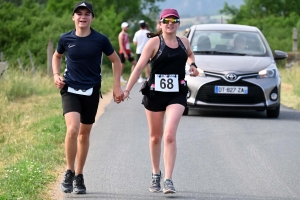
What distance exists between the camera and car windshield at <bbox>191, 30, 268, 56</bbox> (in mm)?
15102

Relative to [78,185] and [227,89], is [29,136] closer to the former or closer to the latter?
[227,89]

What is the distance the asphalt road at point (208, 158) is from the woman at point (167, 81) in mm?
554

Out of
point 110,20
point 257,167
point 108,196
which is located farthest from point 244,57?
point 110,20

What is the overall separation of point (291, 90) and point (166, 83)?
14.7m

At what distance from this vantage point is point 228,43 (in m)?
15.4

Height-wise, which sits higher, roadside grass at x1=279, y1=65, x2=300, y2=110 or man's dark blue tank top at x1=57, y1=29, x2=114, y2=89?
man's dark blue tank top at x1=57, y1=29, x2=114, y2=89

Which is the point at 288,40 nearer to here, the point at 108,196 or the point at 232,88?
the point at 232,88

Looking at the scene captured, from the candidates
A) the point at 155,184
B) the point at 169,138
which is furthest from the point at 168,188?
the point at 169,138

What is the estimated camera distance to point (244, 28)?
15836mm

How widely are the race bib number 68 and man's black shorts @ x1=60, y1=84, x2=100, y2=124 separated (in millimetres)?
557

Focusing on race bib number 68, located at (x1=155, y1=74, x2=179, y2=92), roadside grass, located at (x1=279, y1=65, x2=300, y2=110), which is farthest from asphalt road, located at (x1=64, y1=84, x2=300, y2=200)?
roadside grass, located at (x1=279, y1=65, x2=300, y2=110)

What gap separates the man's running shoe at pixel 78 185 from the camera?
7.91 m

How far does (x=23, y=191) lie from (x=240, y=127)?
19.9 feet

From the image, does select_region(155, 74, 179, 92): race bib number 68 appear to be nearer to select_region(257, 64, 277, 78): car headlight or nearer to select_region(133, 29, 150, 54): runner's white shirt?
select_region(257, 64, 277, 78): car headlight
